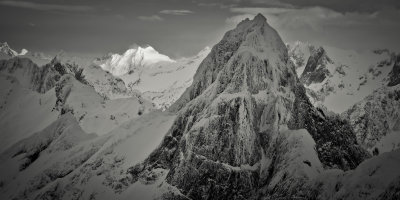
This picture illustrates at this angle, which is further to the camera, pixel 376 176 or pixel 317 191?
pixel 317 191

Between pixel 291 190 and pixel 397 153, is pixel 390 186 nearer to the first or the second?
pixel 397 153

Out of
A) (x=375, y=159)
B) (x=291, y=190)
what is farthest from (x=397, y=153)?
(x=291, y=190)

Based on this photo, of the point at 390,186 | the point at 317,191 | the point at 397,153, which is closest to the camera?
the point at 390,186

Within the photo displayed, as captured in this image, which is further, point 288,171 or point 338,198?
point 288,171

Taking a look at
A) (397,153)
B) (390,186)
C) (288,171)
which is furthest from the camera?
(288,171)

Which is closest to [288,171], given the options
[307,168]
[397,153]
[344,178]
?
[307,168]

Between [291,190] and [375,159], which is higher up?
[375,159]

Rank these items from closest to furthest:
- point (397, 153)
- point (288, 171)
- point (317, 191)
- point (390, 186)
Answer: point (390, 186)
point (397, 153)
point (317, 191)
point (288, 171)

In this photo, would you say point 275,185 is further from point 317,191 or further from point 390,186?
point 390,186

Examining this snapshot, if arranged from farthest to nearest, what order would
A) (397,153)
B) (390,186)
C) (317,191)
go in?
(317,191) < (397,153) < (390,186)
